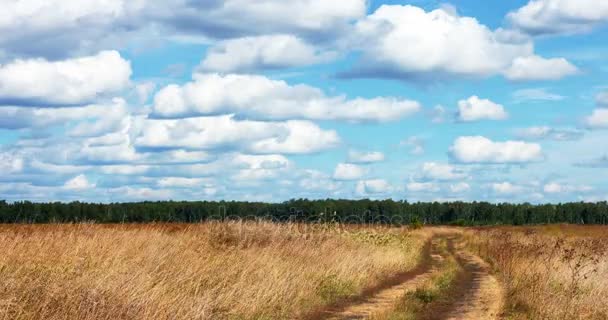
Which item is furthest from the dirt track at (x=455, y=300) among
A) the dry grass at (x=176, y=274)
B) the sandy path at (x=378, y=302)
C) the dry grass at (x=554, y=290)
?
the dry grass at (x=176, y=274)

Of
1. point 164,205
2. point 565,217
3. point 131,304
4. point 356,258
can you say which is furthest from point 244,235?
point 565,217

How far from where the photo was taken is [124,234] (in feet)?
65.5

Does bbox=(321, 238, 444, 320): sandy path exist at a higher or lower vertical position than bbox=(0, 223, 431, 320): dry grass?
lower

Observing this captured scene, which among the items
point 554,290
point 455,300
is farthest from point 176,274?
point 554,290

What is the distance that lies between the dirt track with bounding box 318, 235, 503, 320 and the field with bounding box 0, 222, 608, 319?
0.04m

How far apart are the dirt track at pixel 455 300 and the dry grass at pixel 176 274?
694 millimetres

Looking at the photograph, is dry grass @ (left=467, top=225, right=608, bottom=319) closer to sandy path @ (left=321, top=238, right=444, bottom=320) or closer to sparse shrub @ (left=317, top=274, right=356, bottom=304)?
sandy path @ (left=321, top=238, right=444, bottom=320)

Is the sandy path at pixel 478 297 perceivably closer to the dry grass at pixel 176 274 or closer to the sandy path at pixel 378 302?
the sandy path at pixel 378 302

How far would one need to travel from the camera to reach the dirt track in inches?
660

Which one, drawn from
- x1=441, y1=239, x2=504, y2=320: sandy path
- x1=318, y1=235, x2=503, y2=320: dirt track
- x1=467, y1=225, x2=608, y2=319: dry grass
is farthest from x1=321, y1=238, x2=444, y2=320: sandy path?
x1=467, y1=225, x2=608, y2=319: dry grass

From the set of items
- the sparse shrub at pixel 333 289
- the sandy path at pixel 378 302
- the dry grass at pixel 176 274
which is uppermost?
the dry grass at pixel 176 274

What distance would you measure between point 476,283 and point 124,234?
1084 centimetres

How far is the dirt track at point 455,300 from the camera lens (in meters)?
16.8

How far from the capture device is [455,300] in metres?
19.7
